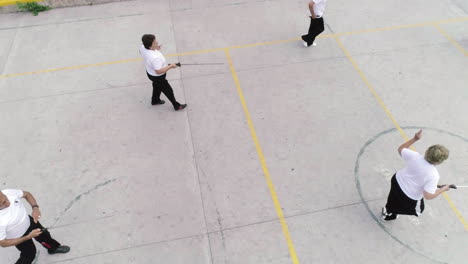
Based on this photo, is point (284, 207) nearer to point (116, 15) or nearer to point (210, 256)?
point (210, 256)

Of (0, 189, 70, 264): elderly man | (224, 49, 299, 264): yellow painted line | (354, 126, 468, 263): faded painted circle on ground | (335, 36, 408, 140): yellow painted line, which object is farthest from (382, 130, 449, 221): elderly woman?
(0, 189, 70, 264): elderly man

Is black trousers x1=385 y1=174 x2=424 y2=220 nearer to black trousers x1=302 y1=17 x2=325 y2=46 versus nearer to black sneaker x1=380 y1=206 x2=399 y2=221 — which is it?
black sneaker x1=380 y1=206 x2=399 y2=221

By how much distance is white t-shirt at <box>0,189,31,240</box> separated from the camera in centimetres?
369

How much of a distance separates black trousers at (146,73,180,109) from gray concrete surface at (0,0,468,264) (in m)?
0.25

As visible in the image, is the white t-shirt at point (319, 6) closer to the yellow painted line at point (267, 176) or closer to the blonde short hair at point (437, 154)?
the yellow painted line at point (267, 176)

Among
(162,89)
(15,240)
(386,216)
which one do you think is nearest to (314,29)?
(162,89)

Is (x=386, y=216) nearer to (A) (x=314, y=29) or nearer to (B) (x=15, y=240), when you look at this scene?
(A) (x=314, y=29)

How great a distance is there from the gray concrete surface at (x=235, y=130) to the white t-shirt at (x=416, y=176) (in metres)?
0.97

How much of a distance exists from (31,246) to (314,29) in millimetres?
6772

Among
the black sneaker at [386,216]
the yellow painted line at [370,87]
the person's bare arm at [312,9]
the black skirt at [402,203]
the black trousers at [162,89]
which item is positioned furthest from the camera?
the person's bare arm at [312,9]

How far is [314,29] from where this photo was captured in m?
7.65

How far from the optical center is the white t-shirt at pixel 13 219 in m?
3.69

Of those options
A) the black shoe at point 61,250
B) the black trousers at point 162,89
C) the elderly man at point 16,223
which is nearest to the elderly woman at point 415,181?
the black trousers at point 162,89

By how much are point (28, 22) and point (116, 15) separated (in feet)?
7.81
